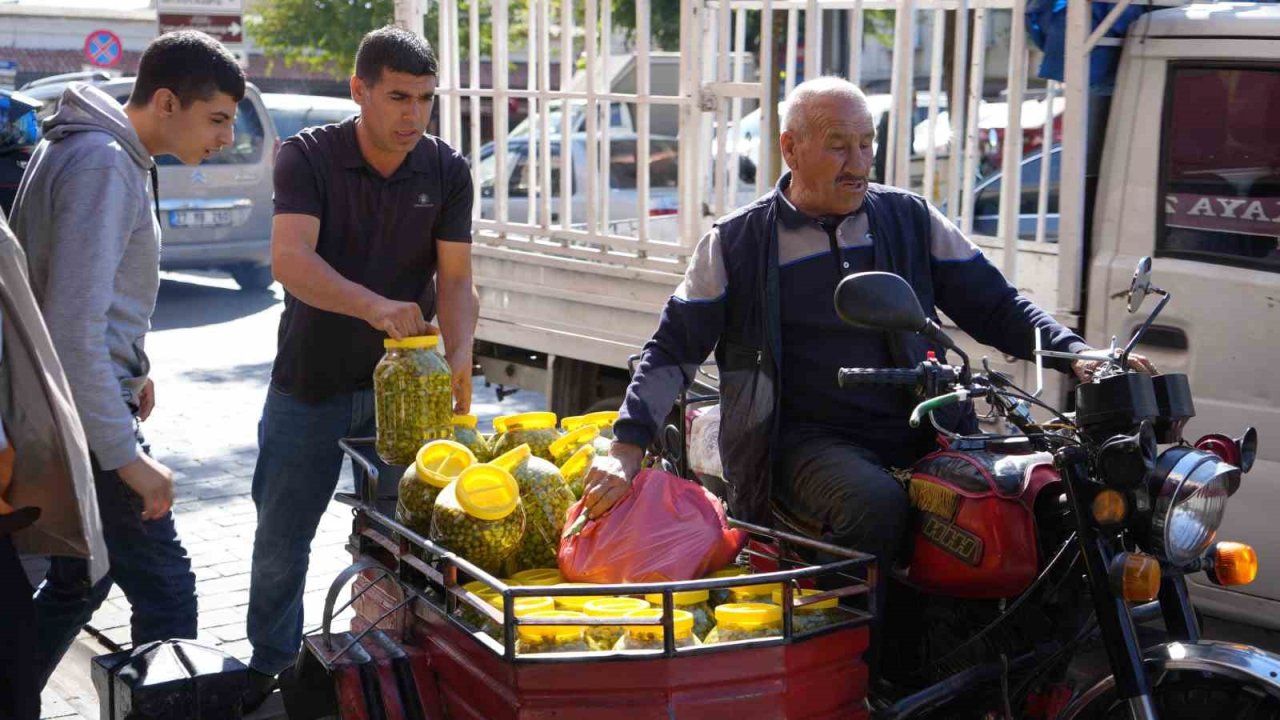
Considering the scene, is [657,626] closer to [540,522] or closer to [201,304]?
[540,522]

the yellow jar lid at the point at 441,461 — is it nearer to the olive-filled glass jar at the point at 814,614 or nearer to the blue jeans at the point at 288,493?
the blue jeans at the point at 288,493

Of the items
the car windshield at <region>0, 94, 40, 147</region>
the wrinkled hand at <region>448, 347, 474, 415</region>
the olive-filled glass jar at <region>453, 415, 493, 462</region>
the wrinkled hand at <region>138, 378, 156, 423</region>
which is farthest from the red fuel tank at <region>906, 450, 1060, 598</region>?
the car windshield at <region>0, 94, 40, 147</region>

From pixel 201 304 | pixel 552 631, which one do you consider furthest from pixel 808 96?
pixel 201 304

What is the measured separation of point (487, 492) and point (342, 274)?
1.17 meters

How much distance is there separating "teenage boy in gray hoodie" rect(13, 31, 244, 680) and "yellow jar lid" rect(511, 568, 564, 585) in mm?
870

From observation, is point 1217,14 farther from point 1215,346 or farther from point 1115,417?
point 1115,417

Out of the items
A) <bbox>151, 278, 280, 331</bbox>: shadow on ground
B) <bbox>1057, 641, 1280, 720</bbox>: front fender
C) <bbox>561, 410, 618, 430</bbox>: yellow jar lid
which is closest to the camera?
<bbox>1057, 641, 1280, 720</bbox>: front fender

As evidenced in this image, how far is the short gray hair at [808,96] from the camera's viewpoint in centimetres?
338

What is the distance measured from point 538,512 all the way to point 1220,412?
207 centimetres

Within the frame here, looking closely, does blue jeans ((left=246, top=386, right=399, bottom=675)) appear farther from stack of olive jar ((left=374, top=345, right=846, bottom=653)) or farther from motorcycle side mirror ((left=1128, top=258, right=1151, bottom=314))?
motorcycle side mirror ((left=1128, top=258, right=1151, bottom=314))

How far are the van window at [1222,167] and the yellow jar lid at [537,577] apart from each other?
2.23 m

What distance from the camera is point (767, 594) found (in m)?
3.16

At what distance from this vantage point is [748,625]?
114 inches

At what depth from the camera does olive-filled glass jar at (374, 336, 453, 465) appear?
3707 mm
